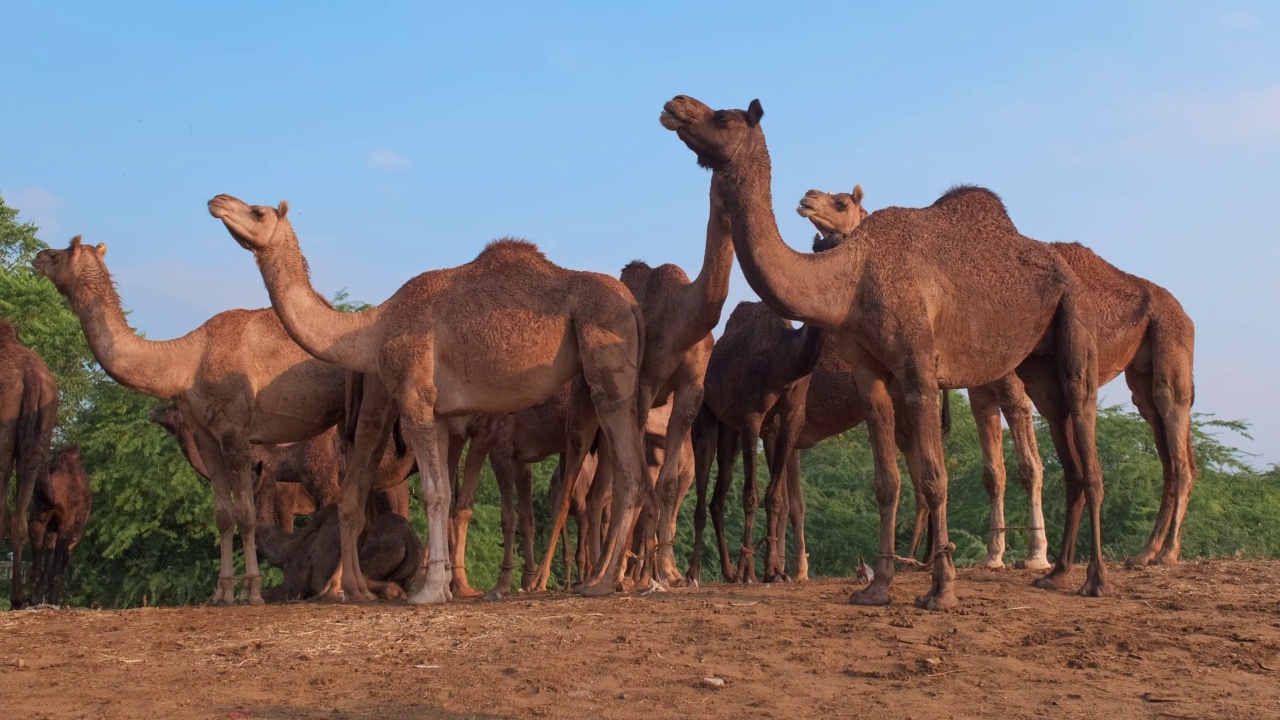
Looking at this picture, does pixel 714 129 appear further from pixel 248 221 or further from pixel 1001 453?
pixel 1001 453

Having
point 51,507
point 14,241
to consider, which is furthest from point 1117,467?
point 14,241

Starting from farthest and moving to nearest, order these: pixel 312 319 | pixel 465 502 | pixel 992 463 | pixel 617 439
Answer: pixel 465 502 < pixel 992 463 < pixel 312 319 < pixel 617 439

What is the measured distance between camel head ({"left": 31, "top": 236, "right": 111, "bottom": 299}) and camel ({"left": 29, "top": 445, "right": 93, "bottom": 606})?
5.11 metres

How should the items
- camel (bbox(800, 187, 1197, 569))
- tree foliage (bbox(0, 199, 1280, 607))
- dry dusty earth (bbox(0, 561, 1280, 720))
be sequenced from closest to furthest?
dry dusty earth (bbox(0, 561, 1280, 720)) → camel (bbox(800, 187, 1197, 569)) → tree foliage (bbox(0, 199, 1280, 607))

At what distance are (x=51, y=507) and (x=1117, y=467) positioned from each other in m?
15.3

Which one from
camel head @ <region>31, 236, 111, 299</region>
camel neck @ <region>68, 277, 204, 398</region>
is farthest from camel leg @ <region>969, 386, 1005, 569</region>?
camel head @ <region>31, 236, 111, 299</region>

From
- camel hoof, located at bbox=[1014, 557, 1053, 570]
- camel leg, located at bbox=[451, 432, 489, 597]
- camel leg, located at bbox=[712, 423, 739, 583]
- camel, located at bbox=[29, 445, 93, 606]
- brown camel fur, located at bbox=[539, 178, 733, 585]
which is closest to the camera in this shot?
brown camel fur, located at bbox=[539, 178, 733, 585]

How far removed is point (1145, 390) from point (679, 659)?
711cm

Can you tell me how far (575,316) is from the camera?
1032 centimetres

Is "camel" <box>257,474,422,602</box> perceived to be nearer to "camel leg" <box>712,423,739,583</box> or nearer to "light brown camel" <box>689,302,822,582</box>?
"light brown camel" <box>689,302,822,582</box>

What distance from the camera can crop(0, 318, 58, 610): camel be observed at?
12.7m

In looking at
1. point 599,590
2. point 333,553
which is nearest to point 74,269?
point 333,553

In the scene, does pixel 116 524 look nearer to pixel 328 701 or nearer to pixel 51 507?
pixel 51 507

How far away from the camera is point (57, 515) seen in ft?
54.5
